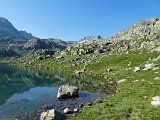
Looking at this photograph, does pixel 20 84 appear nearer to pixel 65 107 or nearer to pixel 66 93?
pixel 66 93

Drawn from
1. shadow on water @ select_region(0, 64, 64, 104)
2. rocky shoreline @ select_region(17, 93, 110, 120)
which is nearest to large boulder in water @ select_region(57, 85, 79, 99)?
rocky shoreline @ select_region(17, 93, 110, 120)

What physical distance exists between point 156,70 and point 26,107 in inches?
1719

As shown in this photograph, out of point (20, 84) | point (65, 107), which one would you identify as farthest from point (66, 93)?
point (20, 84)

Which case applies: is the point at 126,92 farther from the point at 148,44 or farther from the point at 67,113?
the point at 148,44

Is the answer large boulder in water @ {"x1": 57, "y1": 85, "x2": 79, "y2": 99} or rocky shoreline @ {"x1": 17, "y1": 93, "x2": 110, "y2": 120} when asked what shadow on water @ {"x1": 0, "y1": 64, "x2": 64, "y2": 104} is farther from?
rocky shoreline @ {"x1": 17, "y1": 93, "x2": 110, "y2": 120}

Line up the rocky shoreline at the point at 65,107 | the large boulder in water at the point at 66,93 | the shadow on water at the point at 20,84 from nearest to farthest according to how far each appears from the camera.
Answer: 1. the rocky shoreline at the point at 65,107
2. the large boulder in water at the point at 66,93
3. the shadow on water at the point at 20,84

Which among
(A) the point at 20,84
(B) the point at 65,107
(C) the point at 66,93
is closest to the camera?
(B) the point at 65,107

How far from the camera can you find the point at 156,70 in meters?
83.9

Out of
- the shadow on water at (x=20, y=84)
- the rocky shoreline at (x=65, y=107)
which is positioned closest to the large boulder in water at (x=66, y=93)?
the rocky shoreline at (x=65, y=107)

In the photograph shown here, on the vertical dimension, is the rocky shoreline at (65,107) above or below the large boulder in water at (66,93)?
below

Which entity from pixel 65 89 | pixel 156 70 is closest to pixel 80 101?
pixel 65 89

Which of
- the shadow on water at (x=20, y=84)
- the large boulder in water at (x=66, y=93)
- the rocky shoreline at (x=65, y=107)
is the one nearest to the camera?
the rocky shoreline at (x=65, y=107)

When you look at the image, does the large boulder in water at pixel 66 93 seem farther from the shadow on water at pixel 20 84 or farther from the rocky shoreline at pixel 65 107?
the shadow on water at pixel 20 84

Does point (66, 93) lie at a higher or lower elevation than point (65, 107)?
higher
